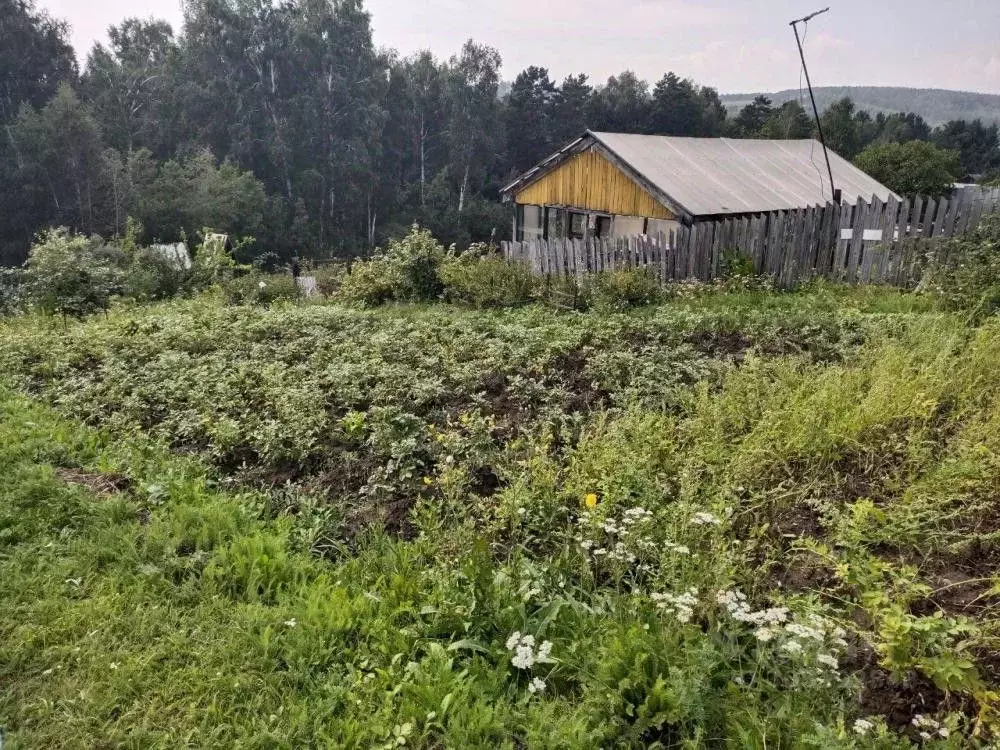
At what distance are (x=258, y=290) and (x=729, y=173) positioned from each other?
12.8m

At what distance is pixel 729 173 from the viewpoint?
17609mm

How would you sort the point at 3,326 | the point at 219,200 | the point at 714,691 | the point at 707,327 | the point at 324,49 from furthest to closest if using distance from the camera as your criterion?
the point at 324,49
the point at 219,200
the point at 3,326
the point at 707,327
the point at 714,691

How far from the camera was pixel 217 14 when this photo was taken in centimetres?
4441

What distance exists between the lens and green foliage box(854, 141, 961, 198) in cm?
2820

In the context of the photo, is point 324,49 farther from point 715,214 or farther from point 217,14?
point 715,214

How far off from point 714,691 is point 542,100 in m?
61.6

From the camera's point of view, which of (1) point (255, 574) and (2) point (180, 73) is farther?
(2) point (180, 73)

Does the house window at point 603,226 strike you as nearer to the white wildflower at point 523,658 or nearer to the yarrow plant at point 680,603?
the yarrow plant at point 680,603

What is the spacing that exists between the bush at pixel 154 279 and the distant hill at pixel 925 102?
6638 centimetres

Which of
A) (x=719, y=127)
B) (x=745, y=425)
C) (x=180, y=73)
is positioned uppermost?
(x=180, y=73)

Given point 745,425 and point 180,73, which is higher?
point 180,73

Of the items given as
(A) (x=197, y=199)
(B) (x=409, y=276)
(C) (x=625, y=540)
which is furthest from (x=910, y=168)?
(A) (x=197, y=199)

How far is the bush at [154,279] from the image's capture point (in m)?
11.9

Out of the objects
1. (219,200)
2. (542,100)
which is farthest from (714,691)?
(542,100)
